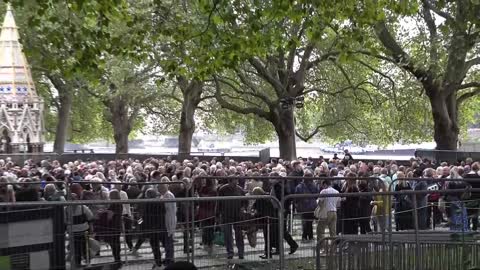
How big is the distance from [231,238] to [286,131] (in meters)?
24.9

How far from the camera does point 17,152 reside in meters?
37.9

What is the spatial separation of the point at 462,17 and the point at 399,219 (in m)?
3.35

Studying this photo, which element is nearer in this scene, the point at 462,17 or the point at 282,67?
the point at 462,17

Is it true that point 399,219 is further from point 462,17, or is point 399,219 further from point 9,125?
point 9,125

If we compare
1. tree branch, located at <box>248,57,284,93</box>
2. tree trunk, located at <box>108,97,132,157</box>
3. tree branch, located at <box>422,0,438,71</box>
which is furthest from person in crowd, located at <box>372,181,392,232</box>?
tree trunk, located at <box>108,97,132,157</box>

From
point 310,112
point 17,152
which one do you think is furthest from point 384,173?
point 310,112

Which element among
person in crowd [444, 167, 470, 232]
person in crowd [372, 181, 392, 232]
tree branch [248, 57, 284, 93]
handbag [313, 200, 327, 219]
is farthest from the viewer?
tree branch [248, 57, 284, 93]

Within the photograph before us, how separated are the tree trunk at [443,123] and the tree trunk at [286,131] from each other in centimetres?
650

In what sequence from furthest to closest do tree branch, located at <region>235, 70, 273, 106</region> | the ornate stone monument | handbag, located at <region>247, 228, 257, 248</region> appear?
1. the ornate stone monument
2. tree branch, located at <region>235, 70, 273, 106</region>
3. handbag, located at <region>247, 228, 257, 248</region>

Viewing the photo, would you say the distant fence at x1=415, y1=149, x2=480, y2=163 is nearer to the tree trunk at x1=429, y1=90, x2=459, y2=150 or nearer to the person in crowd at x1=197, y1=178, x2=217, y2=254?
the tree trunk at x1=429, y1=90, x2=459, y2=150

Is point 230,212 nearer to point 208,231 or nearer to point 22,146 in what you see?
point 208,231

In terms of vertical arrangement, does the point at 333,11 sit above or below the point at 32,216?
above

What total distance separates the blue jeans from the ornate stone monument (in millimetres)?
29061

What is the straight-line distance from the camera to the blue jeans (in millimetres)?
10352
